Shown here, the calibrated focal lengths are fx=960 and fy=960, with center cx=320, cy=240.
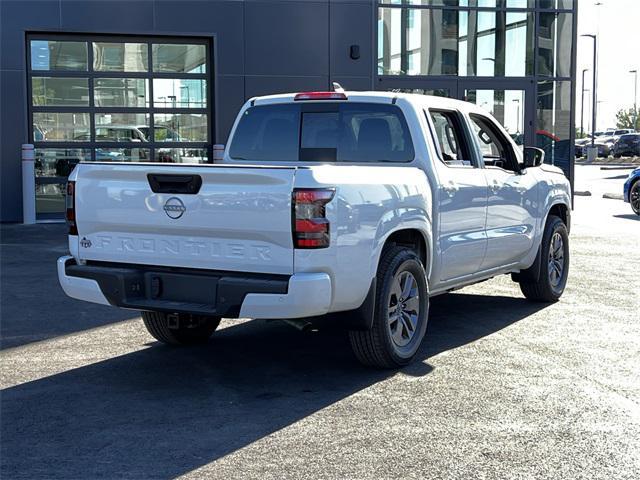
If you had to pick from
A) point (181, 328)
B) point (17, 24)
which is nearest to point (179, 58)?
point (17, 24)

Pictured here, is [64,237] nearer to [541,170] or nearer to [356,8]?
[356,8]

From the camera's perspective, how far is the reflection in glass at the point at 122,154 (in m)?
18.5

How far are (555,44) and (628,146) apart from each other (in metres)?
40.1

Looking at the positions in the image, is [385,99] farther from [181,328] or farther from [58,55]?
[58,55]

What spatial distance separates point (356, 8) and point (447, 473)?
51.7ft

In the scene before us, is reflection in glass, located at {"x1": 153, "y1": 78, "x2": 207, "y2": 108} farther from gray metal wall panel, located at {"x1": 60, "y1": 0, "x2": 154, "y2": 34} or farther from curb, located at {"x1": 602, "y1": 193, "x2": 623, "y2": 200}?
curb, located at {"x1": 602, "y1": 193, "x2": 623, "y2": 200}

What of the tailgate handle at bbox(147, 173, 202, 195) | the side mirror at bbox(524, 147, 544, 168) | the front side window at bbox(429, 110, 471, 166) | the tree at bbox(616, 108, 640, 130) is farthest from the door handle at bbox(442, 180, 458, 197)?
the tree at bbox(616, 108, 640, 130)

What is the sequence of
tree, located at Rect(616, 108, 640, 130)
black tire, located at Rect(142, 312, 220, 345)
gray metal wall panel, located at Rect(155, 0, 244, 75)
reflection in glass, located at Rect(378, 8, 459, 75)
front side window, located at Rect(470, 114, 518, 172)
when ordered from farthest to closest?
1. tree, located at Rect(616, 108, 640, 130)
2. reflection in glass, located at Rect(378, 8, 459, 75)
3. gray metal wall panel, located at Rect(155, 0, 244, 75)
4. front side window, located at Rect(470, 114, 518, 172)
5. black tire, located at Rect(142, 312, 220, 345)

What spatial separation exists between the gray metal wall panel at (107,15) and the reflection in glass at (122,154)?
224cm

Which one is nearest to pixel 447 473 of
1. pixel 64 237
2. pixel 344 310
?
pixel 344 310

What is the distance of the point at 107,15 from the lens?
1798 cm

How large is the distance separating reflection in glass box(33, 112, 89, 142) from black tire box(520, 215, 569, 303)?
11.4 meters

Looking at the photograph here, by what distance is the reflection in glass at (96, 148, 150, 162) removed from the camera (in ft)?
60.6

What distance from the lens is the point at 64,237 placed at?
50.5ft
